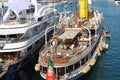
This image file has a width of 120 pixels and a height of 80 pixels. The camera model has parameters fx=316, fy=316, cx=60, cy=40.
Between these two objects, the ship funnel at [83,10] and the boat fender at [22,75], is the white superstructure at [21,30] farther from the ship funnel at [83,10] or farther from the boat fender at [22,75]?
the ship funnel at [83,10]

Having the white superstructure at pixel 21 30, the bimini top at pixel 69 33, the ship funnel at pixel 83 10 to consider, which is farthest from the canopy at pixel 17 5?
the ship funnel at pixel 83 10

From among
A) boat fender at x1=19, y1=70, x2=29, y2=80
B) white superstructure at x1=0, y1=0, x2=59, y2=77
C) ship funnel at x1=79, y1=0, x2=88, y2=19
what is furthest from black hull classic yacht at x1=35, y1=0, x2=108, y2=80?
ship funnel at x1=79, y1=0, x2=88, y2=19

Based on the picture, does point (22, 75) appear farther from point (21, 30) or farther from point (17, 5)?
point (17, 5)

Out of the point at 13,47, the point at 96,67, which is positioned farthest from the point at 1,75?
the point at 96,67

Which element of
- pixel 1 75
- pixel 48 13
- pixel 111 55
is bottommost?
pixel 111 55

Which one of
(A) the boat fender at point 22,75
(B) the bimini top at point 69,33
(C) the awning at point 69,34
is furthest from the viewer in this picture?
(B) the bimini top at point 69,33

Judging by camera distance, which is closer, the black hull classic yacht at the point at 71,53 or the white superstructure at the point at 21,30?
the black hull classic yacht at the point at 71,53

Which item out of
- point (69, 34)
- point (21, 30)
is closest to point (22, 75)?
point (21, 30)

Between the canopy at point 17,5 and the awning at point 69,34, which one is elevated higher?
the canopy at point 17,5

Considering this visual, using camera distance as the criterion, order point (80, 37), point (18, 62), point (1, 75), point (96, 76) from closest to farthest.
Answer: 1. point (1, 75)
2. point (18, 62)
3. point (96, 76)
4. point (80, 37)

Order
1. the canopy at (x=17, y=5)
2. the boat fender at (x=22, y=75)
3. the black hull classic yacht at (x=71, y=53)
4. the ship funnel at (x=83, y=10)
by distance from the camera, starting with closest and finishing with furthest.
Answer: the black hull classic yacht at (x=71, y=53) < the boat fender at (x=22, y=75) < the canopy at (x=17, y=5) < the ship funnel at (x=83, y=10)

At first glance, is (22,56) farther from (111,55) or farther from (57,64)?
(111,55)
